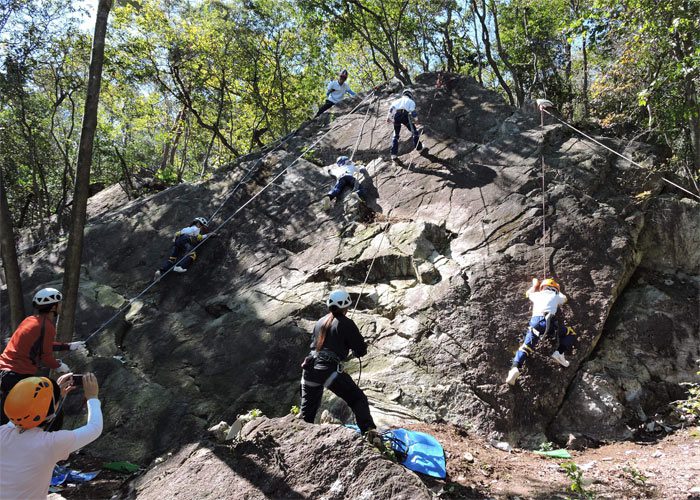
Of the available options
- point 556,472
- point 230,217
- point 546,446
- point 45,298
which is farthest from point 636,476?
point 230,217

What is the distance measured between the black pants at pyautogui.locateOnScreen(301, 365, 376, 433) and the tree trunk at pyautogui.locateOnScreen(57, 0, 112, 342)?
427 centimetres

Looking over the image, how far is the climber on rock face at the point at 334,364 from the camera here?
16.7ft

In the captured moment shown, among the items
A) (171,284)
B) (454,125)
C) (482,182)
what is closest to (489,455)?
(482,182)

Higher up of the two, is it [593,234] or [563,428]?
[593,234]

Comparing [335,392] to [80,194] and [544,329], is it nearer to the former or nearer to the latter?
[544,329]

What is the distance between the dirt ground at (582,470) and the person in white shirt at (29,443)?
3332 mm

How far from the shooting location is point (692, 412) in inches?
255

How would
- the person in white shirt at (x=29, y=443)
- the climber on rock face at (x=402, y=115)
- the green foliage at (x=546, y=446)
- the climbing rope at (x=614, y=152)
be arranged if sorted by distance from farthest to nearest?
the climber on rock face at (x=402, y=115)
the climbing rope at (x=614, y=152)
the green foliage at (x=546, y=446)
the person in white shirt at (x=29, y=443)

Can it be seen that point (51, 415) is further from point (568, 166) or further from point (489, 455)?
point (568, 166)

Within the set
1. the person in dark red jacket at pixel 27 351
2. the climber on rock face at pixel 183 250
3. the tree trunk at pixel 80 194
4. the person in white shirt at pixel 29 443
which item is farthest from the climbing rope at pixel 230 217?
the person in white shirt at pixel 29 443

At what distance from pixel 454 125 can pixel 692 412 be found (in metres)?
8.56

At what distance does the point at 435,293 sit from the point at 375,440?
4.02 m

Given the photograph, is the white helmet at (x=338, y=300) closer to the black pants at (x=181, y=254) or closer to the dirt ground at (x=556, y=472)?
the dirt ground at (x=556, y=472)

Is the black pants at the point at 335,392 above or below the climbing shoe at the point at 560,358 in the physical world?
above
